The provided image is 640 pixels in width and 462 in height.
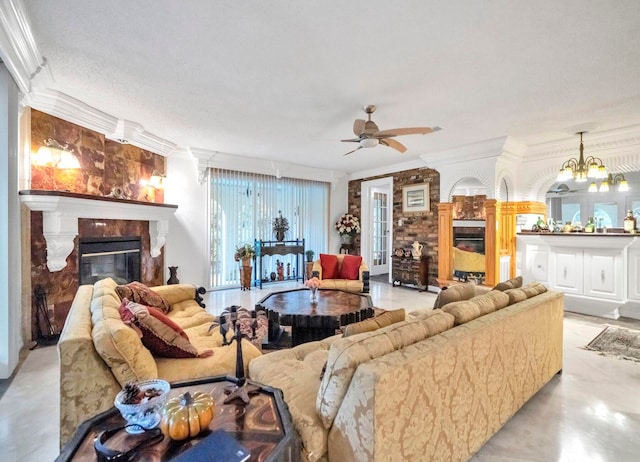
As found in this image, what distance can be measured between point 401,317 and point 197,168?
500cm

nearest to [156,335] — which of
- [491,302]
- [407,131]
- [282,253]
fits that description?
[491,302]

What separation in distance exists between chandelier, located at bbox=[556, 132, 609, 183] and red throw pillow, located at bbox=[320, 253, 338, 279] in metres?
3.60

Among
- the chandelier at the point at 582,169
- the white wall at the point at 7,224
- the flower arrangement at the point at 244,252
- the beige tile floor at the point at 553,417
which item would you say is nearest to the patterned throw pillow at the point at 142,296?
the beige tile floor at the point at 553,417

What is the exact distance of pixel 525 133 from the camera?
4.53m

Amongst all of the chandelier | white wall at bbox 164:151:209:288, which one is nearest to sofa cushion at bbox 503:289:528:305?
the chandelier

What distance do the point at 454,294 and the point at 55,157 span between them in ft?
14.4

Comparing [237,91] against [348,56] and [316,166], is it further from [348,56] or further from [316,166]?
[316,166]

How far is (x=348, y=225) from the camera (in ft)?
25.4

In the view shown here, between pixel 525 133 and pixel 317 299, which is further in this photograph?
pixel 525 133

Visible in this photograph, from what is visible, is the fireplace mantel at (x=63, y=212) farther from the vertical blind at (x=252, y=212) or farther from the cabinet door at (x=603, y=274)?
the cabinet door at (x=603, y=274)

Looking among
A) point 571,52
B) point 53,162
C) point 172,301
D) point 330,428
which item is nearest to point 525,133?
point 571,52

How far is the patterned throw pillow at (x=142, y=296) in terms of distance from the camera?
A: 8.74 feet

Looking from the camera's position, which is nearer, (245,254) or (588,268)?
(588,268)

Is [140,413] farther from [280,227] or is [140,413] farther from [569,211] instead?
[569,211]
